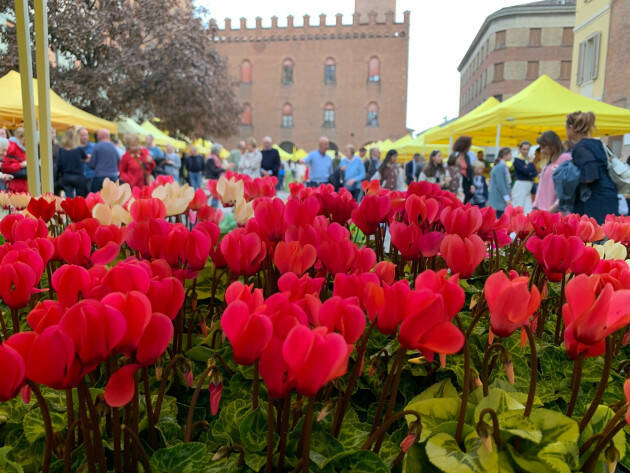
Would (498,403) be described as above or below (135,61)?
below

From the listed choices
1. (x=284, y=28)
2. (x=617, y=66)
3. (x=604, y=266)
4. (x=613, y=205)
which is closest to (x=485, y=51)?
(x=284, y=28)

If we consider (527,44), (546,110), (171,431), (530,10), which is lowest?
(171,431)

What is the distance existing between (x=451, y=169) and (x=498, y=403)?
300 inches

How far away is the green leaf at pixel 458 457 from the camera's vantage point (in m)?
0.68

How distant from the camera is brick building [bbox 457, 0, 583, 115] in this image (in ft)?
127

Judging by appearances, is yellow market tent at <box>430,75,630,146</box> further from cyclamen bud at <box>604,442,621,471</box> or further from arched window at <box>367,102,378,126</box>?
arched window at <box>367,102,378,126</box>

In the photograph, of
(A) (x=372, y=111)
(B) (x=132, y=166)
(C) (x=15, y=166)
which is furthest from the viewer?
(A) (x=372, y=111)

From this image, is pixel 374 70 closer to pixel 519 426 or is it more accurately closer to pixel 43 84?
pixel 43 84

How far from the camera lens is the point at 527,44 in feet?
130

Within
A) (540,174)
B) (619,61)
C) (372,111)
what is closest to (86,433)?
(540,174)

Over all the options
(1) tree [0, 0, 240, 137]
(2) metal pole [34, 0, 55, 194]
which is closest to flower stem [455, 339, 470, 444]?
(2) metal pole [34, 0, 55, 194]

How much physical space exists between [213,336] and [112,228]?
13.8 inches

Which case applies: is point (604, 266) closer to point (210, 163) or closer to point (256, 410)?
point (256, 410)

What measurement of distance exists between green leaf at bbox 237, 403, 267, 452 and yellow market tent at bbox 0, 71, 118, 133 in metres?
9.36
